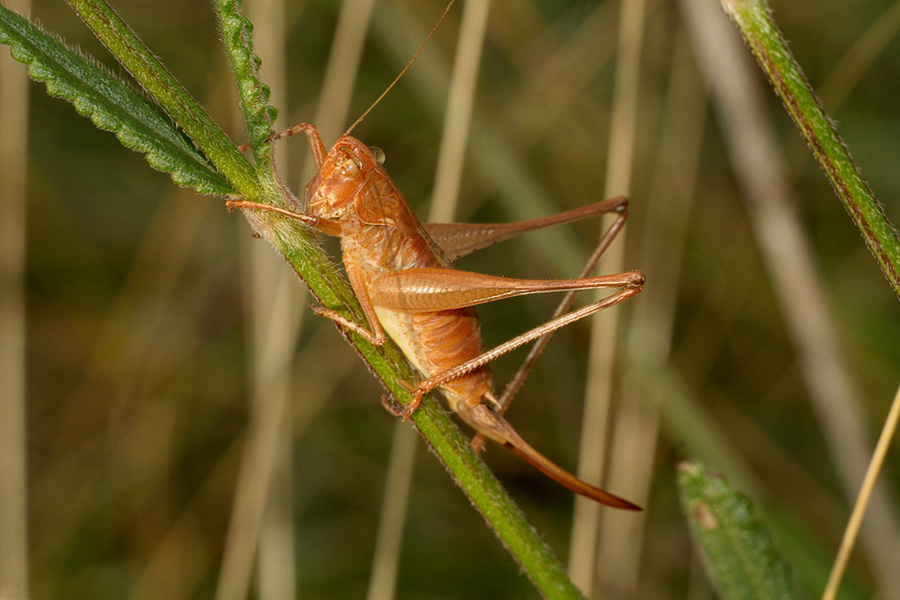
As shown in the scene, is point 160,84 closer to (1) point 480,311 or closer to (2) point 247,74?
(2) point 247,74

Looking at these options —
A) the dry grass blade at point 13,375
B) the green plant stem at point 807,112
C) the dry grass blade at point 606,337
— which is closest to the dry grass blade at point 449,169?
the dry grass blade at point 606,337

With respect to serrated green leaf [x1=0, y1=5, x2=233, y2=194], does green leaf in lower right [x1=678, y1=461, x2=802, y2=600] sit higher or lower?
lower

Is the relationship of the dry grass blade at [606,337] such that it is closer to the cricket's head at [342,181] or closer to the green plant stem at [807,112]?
the cricket's head at [342,181]

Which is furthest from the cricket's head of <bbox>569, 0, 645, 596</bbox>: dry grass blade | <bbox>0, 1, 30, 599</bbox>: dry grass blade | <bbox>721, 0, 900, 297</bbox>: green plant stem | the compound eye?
<bbox>0, 1, 30, 599</bbox>: dry grass blade

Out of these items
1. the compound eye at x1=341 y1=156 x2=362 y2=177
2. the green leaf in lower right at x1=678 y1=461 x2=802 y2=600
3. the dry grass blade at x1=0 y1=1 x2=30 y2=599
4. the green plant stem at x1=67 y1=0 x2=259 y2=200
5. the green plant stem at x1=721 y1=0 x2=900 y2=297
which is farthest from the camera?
the dry grass blade at x1=0 y1=1 x2=30 y2=599

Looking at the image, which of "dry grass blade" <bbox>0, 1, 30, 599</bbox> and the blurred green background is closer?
"dry grass blade" <bbox>0, 1, 30, 599</bbox>

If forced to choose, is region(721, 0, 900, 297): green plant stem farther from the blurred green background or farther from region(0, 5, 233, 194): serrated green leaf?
the blurred green background

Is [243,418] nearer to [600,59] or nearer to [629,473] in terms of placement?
[629,473]

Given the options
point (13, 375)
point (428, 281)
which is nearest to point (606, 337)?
point (428, 281)
